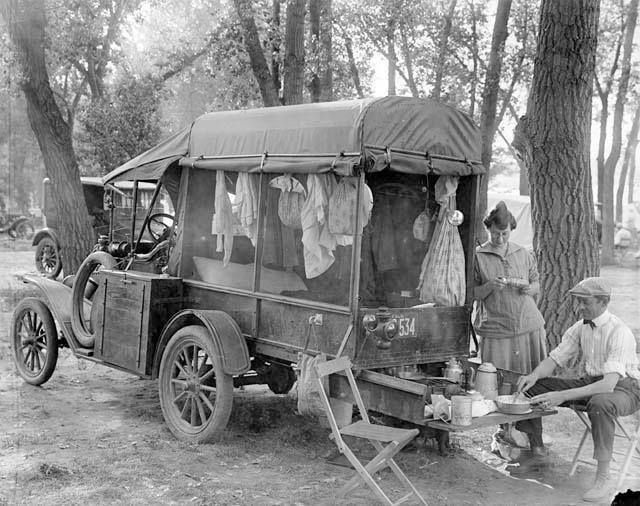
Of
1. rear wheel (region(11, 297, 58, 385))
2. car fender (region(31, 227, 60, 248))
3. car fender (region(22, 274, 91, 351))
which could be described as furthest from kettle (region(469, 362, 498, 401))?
car fender (region(31, 227, 60, 248))

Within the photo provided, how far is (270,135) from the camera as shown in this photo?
5.83 meters

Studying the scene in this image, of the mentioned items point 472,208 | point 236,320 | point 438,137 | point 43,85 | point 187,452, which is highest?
point 43,85

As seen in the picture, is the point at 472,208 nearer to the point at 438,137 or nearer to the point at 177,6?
the point at 438,137

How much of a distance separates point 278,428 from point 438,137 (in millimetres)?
2750

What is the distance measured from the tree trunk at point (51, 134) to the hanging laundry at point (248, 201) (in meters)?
6.80

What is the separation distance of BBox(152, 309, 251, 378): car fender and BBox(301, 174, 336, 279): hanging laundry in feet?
2.45

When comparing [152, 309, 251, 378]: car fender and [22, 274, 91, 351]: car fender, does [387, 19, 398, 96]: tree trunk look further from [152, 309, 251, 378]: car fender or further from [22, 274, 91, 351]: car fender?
[152, 309, 251, 378]: car fender

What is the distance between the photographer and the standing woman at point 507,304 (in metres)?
5.91

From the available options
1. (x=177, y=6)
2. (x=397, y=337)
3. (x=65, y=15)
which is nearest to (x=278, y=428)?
(x=397, y=337)

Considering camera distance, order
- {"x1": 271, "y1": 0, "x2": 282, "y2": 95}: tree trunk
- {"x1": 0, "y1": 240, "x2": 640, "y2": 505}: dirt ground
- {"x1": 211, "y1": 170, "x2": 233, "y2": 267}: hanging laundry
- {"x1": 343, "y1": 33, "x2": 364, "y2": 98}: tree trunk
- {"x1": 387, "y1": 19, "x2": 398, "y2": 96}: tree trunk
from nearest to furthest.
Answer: {"x1": 0, "y1": 240, "x2": 640, "y2": 505}: dirt ground
{"x1": 211, "y1": 170, "x2": 233, "y2": 267}: hanging laundry
{"x1": 271, "y1": 0, "x2": 282, "y2": 95}: tree trunk
{"x1": 387, "y1": 19, "x2": 398, "y2": 96}: tree trunk
{"x1": 343, "y1": 33, "x2": 364, "y2": 98}: tree trunk

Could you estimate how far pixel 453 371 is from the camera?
5703mm

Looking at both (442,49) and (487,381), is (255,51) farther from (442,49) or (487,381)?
(487,381)

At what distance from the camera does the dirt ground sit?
492 centimetres

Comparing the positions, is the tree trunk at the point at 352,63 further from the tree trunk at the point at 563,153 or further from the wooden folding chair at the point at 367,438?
the wooden folding chair at the point at 367,438
